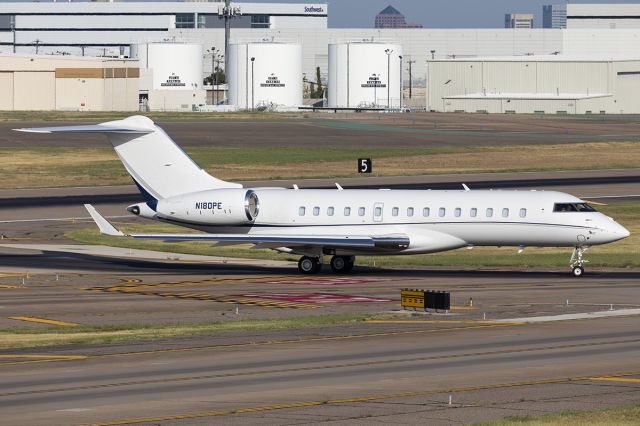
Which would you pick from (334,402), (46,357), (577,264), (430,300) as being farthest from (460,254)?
(334,402)

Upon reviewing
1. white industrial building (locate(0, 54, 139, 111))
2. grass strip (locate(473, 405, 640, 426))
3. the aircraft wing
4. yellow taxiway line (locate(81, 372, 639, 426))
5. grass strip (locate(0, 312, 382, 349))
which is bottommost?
grass strip (locate(0, 312, 382, 349))

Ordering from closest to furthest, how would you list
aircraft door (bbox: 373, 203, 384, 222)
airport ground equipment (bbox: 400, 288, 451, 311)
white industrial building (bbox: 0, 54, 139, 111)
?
airport ground equipment (bbox: 400, 288, 451, 311) → aircraft door (bbox: 373, 203, 384, 222) → white industrial building (bbox: 0, 54, 139, 111)

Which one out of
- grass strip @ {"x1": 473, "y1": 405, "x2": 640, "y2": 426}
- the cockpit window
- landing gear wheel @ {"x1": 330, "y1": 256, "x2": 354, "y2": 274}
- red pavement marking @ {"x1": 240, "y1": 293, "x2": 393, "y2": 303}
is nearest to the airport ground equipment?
red pavement marking @ {"x1": 240, "y1": 293, "x2": 393, "y2": 303}

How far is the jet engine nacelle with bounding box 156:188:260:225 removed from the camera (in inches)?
1924

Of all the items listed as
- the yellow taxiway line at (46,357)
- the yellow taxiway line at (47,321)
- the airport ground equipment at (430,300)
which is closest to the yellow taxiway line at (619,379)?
the airport ground equipment at (430,300)

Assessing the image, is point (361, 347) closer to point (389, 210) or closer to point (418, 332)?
point (418, 332)

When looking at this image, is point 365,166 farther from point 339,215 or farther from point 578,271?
point 578,271

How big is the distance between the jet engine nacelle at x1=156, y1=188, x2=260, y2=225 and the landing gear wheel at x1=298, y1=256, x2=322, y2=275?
8.32ft

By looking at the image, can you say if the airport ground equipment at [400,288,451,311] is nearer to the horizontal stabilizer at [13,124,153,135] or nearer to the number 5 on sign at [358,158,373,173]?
the horizontal stabilizer at [13,124,153,135]

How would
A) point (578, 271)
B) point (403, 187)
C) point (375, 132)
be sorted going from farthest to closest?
point (375, 132)
point (403, 187)
point (578, 271)

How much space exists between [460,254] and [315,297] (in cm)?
1519

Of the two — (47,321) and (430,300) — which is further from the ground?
(430,300)

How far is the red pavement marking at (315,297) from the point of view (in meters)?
41.0

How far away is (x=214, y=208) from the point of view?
160 feet
